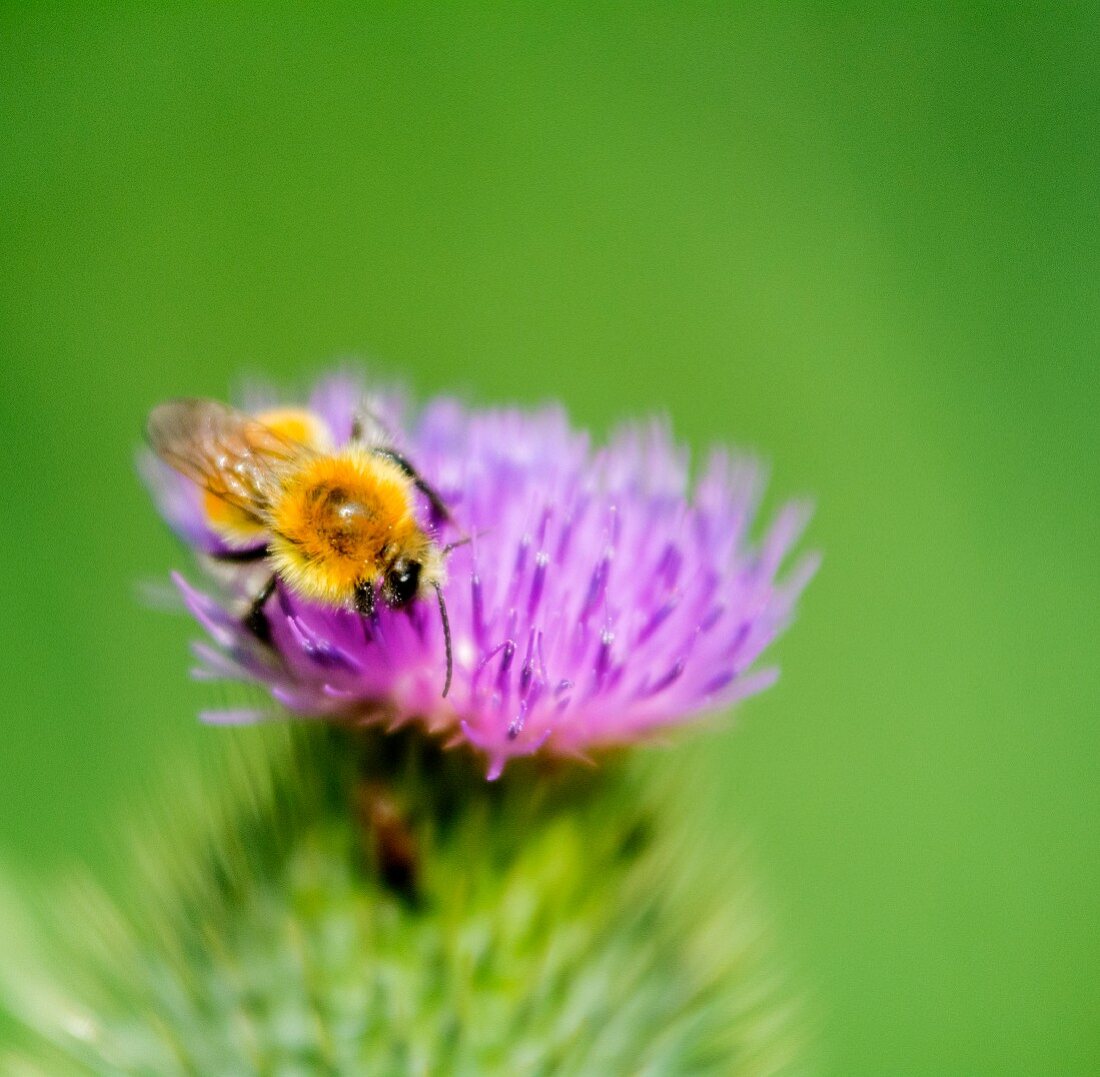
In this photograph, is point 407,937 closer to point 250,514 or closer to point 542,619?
point 542,619

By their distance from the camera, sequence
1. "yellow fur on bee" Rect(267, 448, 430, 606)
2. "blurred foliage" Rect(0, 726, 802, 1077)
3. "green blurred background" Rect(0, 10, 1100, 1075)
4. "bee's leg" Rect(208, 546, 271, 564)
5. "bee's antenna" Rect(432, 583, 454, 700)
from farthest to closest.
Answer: "green blurred background" Rect(0, 10, 1100, 1075)
"bee's leg" Rect(208, 546, 271, 564)
"blurred foliage" Rect(0, 726, 802, 1077)
"yellow fur on bee" Rect(267, 448, 430, 606)
"bee's antenna" Rect(432, 583, 454, 700)

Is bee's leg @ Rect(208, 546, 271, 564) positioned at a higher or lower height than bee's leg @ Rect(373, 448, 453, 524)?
lower

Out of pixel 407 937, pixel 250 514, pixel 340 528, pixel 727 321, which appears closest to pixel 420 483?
pixel 340 528

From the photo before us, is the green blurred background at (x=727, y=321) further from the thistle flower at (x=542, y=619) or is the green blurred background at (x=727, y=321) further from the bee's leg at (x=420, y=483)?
the bee's leg at (x=420, y=483)

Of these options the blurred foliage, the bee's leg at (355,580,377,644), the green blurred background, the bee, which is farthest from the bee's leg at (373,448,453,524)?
the green blurred background

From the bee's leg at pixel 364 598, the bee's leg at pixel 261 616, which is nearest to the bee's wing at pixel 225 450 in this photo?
the bee's leg at pixel 261 616

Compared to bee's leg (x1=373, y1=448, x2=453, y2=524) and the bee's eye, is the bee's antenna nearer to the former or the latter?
the bee's eye
